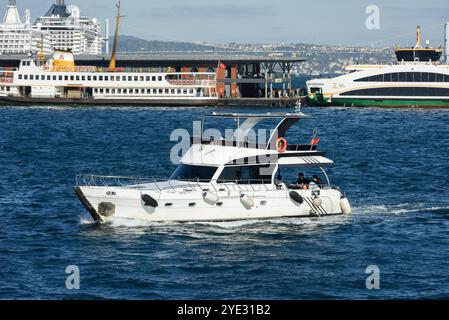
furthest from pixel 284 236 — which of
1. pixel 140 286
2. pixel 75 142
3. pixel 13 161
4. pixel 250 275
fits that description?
pixel 75 142

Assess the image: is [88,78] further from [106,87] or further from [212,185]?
[212,185]

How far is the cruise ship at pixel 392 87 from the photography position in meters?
144

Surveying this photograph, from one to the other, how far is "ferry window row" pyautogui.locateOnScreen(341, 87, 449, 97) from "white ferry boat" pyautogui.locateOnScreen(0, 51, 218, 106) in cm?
2252

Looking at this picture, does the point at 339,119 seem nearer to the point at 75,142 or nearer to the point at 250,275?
the point at 75,142

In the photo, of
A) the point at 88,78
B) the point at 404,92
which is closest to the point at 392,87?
the point at 404,92

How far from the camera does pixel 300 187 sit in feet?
126

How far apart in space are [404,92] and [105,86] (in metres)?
46.2

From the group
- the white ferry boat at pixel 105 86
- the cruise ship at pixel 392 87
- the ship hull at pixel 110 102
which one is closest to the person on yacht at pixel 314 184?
the ship hull at pixel 110 102

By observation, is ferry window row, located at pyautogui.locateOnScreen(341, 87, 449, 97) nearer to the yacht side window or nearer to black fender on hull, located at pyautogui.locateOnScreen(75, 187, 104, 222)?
the yacht side window

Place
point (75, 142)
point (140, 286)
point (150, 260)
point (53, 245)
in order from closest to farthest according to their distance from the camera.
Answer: point (140, 286) → point (150, 260) → point (53, 245) → point (75, 142)

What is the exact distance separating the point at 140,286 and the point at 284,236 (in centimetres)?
852

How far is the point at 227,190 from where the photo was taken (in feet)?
121
